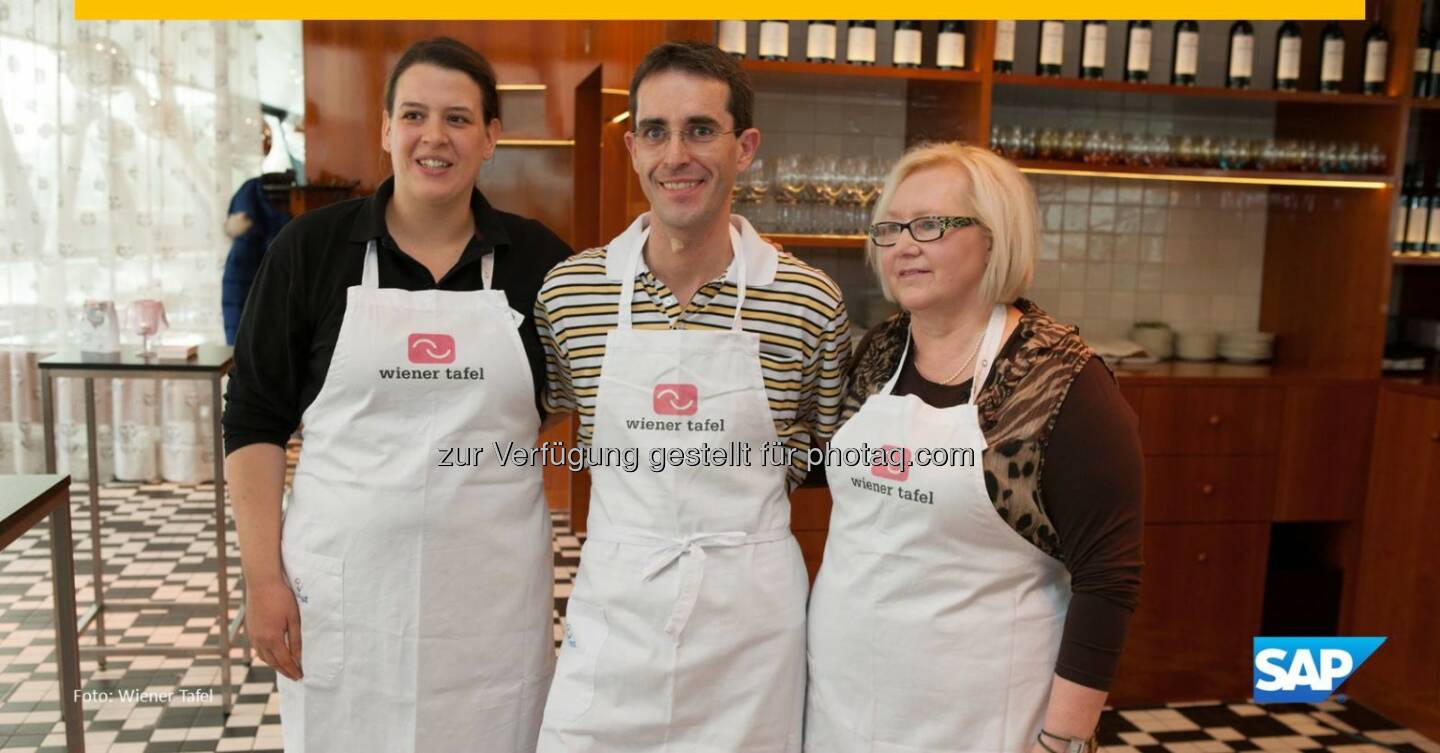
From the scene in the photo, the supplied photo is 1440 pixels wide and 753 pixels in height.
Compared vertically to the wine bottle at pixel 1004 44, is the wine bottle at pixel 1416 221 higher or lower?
lower

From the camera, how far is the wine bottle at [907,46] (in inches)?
136

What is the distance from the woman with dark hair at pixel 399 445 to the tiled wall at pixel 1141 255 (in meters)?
2.18

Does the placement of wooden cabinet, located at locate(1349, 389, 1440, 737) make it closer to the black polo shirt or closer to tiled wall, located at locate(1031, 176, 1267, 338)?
tiled wall, located at locate(1031, 176, 1267, 338)

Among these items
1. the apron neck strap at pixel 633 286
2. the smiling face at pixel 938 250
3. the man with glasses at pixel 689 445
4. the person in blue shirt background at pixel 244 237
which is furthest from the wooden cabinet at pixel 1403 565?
the person in blue shirt background at pixel 244 237

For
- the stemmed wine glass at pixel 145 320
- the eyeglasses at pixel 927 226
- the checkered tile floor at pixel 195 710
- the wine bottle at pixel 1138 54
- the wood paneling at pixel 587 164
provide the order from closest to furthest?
1. the eyeglasses at pixel 927 226
2. the checkered tile floor at pixel 195 710
3. the wine bottle at pixel 1138 54
4. the stemmed wine glass at pixel 145 320
5. the wood paneling at pixel 587 164

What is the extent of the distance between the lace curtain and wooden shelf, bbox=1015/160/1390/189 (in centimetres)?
450

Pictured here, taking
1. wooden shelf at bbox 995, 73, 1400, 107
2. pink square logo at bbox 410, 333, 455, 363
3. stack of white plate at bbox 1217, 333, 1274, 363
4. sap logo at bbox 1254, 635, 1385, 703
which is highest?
wooden shelf at bbox 995, 73, 1400, 107

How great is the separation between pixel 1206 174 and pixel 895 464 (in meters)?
2.39

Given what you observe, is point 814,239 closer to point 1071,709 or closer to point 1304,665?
point 1071,709

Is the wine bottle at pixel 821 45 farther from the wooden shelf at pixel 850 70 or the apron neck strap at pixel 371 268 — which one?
the apron neck strap at pixel 371 268

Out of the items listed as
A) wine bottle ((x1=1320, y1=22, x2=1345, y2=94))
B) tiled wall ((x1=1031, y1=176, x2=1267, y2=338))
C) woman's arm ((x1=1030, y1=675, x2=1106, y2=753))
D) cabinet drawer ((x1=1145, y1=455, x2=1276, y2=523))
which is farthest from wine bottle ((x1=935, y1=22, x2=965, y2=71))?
woman's arm ((x1=1030, y1=675, x2=1106, y2=753))

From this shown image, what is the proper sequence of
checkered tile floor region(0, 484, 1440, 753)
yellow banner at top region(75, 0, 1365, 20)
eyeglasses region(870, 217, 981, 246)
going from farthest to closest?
checkered tile floor region(0, 484, 1440, 753) → eyeglasses region(870, 217, 981, 246) → yellow banner at top region(75, 0, 1365, 20)

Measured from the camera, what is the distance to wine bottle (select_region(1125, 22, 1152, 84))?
3586 mm

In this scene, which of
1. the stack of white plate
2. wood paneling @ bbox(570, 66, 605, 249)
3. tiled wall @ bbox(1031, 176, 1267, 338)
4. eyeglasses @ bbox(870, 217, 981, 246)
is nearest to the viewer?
eyeglasses @ bbox(870, 217, 981, 246)
